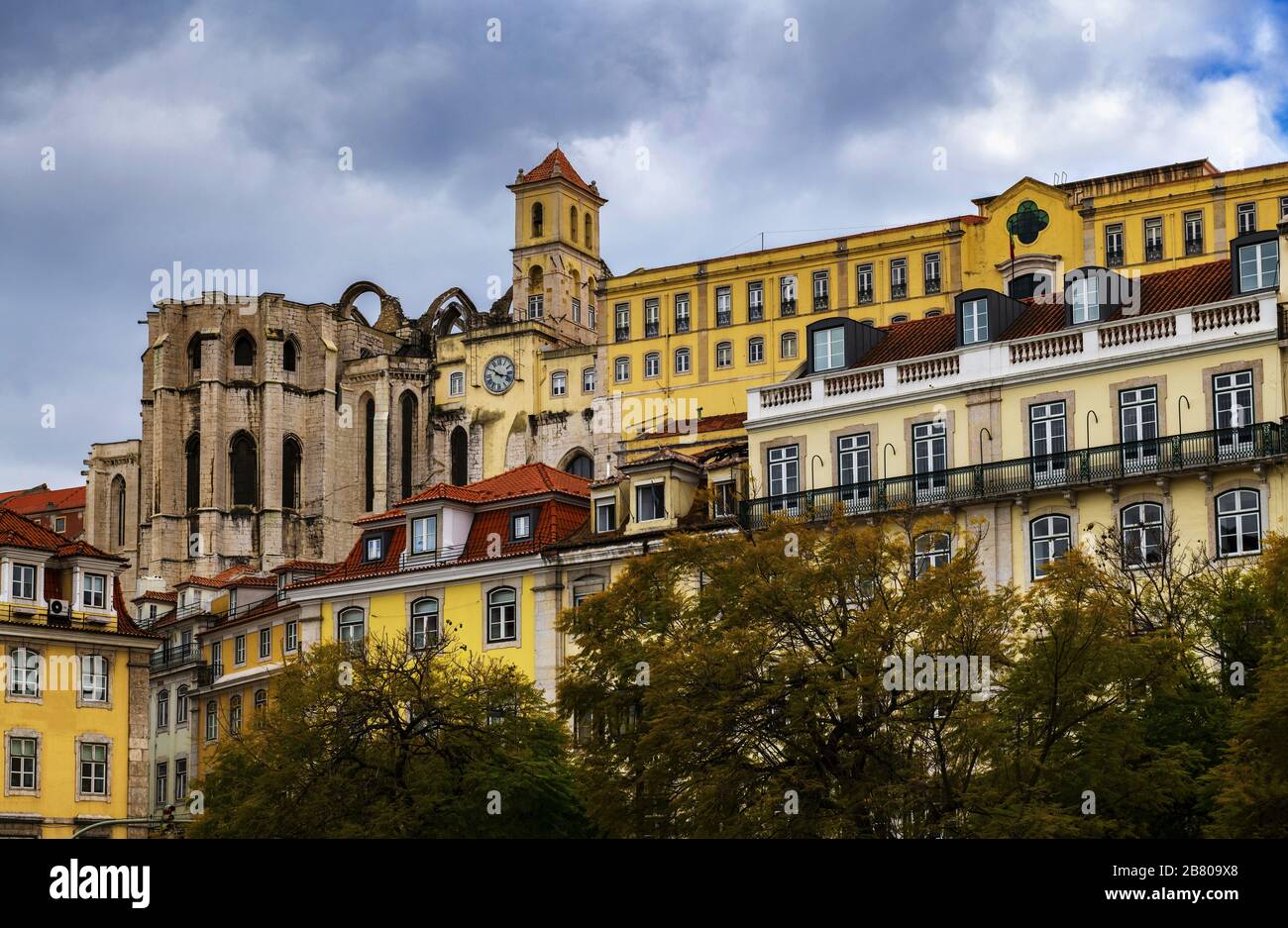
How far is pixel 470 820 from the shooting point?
5747cm

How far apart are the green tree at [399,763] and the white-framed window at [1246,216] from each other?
5670 centimetres

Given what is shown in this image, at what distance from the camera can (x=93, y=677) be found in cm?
7969

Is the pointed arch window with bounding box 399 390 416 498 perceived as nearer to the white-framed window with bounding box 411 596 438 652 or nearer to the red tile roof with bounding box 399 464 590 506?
the red tile roof with bounding box 399 464 590 506

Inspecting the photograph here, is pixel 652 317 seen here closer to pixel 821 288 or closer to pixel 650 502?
pixel 821 288

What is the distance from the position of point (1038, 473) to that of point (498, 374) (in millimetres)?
77786

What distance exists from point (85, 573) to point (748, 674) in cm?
3546

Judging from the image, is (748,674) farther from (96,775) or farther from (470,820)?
(96,775)

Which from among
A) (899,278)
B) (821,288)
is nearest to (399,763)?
(899,278)

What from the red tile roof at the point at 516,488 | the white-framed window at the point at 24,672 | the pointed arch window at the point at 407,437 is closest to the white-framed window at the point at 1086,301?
the red tile roof at the point at 516,488

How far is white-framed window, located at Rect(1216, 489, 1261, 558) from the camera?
63.1 metres

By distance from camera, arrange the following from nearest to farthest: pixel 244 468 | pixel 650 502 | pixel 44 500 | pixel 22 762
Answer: pixel 650 502
pixel 22 762
pixel 244 468
pixel 44 500

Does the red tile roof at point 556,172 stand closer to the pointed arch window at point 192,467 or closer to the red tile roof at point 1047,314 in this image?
the pointed arch window at point 192,467

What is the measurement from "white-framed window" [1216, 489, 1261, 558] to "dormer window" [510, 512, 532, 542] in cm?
2498
